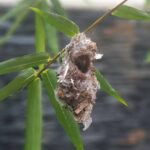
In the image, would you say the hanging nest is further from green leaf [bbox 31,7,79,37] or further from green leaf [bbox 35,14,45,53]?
green leaf [bbox 35,14,45,53]

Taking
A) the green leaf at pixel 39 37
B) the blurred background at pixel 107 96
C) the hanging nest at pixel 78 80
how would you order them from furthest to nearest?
1. the blurred background at pixel 107 96
2. the green leaf at pixel 39 37
3. the hanging nest at pixel 78 80

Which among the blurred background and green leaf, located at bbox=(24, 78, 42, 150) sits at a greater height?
green leaf, located at bbox=(24, 78, 42, 150)

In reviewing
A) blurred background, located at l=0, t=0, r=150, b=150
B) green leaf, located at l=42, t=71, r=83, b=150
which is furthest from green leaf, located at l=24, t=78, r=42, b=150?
blurred background, located at l=0, t=0, r=150, b=150

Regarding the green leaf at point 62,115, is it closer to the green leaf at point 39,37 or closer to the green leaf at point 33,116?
the green leaf at point 33,116

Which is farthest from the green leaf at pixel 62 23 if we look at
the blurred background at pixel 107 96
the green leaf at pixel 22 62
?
the blurred background at pixel 107 96

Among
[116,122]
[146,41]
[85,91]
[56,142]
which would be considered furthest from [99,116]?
[85,91]
